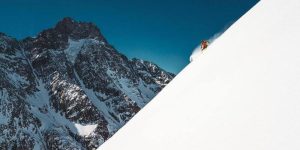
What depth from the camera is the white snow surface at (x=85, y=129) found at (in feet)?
609

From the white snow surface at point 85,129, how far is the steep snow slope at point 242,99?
185448 mm

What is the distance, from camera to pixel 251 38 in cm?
388

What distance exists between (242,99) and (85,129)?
629 feet

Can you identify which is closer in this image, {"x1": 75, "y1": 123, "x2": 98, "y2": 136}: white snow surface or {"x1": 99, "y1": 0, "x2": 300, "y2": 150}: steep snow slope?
{"x1": 99, "y1": 0, "x2": 300, "y2": 150}: steep snow slope

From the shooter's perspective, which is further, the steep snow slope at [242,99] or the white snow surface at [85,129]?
the white snow surface at [85,129]

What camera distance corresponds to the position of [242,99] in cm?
272

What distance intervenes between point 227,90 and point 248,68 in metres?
0.27

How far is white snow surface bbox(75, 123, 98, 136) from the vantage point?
609ft

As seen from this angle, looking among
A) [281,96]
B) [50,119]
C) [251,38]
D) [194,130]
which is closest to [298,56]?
[281,96]

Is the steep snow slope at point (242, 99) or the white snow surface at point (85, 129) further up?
the white snow surface at point (85, 129)

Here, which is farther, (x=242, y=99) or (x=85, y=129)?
(x=85, y=129)

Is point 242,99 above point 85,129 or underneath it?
underneath

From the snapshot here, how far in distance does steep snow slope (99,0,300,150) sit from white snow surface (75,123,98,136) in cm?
18545

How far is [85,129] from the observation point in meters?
190
